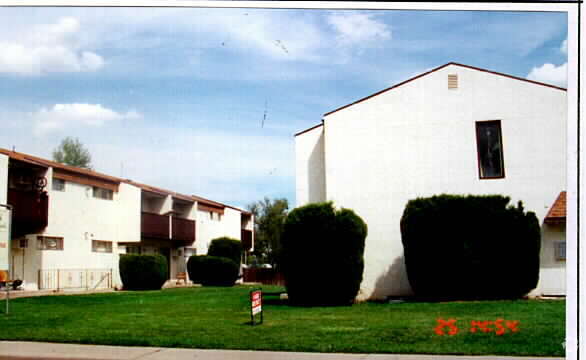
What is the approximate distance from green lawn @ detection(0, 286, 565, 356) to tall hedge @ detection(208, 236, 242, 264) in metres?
5.40

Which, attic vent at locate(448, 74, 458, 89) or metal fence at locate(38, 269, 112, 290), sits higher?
attic vent at locate(448, 74, 458, 89)

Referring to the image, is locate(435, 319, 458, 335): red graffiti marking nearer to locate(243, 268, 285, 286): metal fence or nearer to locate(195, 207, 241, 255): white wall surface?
locate(195, 207, 241, 255): white wall surface

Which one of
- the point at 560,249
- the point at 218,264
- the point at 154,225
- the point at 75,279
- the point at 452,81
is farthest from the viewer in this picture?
the point at 218,264

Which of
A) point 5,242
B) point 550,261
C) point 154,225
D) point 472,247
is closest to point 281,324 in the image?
point 5,242

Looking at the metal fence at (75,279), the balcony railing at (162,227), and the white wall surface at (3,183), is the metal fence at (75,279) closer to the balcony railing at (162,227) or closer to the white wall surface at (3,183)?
the balcony railing at (162,227)

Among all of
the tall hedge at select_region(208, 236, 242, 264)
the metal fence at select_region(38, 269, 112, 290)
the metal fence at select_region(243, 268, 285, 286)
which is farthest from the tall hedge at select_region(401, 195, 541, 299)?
the metal fence at select_region(243, 268, 285, 286)

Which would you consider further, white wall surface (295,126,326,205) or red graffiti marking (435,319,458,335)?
white wall surface (295,126,326,205)

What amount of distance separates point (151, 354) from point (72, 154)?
4.93 meters

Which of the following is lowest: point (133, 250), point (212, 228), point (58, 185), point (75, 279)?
A: point (75, 279)

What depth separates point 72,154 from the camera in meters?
12.2

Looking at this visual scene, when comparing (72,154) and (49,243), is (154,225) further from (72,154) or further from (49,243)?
(72,154)

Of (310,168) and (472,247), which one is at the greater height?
(310,168)

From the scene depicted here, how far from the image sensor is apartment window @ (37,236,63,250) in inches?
594

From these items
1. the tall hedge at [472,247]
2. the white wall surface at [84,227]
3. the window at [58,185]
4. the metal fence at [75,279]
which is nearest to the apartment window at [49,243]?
the white wall surface at [84,227]
